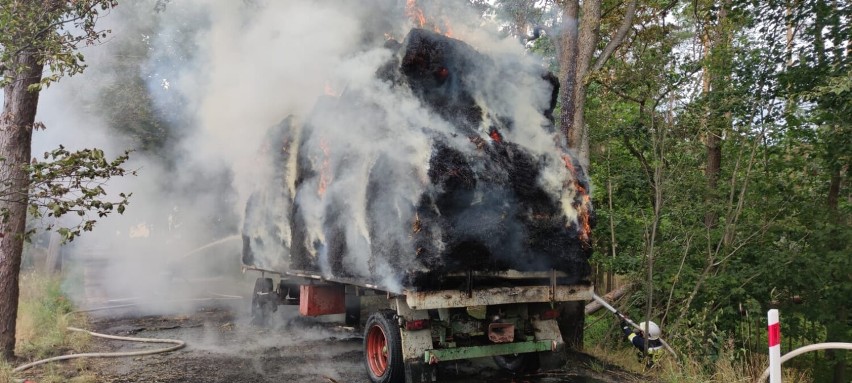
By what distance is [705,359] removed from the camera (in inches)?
261

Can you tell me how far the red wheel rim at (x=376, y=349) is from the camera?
20.9ft

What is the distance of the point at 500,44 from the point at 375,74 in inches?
72.8

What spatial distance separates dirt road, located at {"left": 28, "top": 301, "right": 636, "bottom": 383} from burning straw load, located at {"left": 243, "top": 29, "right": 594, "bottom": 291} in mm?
1322

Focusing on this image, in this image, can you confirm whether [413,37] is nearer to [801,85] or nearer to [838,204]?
[801,85]

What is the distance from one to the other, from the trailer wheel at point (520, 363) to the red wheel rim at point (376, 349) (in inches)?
65.0

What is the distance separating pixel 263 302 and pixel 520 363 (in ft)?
17.4

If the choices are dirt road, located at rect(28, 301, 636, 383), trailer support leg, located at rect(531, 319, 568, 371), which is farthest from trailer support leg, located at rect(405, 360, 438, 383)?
trailer support leg, located at rect(531, 319, 568, 371)

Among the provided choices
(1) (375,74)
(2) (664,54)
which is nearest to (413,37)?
(1) (375,74)

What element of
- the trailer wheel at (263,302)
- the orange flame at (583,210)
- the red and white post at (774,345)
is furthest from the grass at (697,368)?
the trailer wheel at (263,302)

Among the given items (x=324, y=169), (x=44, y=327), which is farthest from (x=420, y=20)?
(x=44, y=327)

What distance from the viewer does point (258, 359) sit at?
7.56 m

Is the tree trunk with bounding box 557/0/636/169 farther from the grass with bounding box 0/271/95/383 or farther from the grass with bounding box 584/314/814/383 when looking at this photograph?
the grass with bounding box 0/271/95/383

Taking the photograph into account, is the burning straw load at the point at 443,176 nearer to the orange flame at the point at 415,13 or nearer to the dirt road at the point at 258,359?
the dirt road at the point at 258,359

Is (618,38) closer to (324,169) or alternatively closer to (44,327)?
(324,169)
